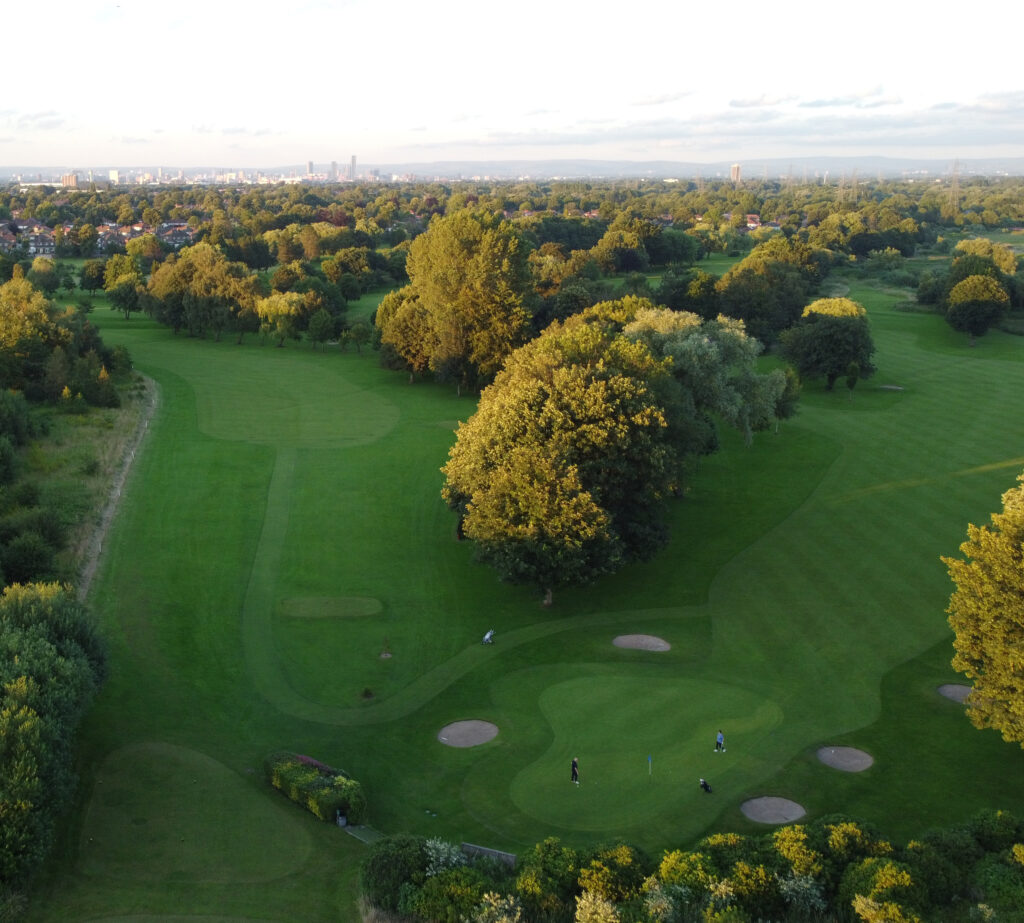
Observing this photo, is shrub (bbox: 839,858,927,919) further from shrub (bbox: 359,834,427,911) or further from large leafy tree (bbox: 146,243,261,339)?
large leafy tree (bbox: 146,243,261,339)

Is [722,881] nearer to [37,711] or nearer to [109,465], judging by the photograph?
A: [37,711]

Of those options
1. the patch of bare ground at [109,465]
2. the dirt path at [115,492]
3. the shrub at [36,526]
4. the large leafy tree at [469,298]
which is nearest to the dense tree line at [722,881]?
the dirt path at [115,492]

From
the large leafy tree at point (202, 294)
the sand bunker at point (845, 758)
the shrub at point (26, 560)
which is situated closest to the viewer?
the sand bunker at point (845, 758)

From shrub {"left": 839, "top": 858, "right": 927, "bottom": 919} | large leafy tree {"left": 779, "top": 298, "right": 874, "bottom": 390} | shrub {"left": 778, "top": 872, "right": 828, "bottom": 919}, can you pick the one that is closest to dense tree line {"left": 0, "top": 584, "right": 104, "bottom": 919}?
shrub {"left": 778, "top": 872, "right": 828, "bottom": 919}

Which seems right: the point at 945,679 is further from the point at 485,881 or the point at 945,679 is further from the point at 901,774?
the point at 485,881

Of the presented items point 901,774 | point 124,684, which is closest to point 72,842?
point 124,684

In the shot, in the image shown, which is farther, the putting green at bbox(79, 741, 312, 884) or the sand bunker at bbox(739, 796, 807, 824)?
the sand bunker at bbox(739, 796, 807, 824)

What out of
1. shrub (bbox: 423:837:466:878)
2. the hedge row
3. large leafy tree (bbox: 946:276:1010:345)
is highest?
large leafy tree (bbox: 946:276:1010:345)

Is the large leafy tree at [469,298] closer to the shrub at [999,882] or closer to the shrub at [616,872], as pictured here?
the shrub at [616,872]
